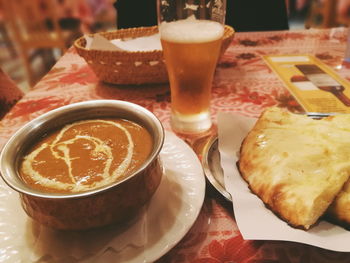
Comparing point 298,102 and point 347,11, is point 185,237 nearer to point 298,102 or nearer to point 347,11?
point 298,102

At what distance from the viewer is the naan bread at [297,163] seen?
0.72m

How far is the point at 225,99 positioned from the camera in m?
1.50

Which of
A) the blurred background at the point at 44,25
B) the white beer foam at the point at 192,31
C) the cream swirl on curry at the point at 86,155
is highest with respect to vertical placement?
the white beer foam at the point at 192,31

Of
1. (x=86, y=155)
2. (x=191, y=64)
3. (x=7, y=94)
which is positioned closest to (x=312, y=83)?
(x=191, y=64)

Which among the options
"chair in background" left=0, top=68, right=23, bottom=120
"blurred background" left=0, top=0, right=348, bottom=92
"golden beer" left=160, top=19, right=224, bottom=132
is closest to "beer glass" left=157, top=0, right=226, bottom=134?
"golden beer" left=160, top=19, right=224, bottom=132

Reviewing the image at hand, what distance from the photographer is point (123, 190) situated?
706mm

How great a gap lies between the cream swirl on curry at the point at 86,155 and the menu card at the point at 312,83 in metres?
0.84

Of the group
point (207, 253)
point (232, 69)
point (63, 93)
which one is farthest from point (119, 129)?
point (232, 69)

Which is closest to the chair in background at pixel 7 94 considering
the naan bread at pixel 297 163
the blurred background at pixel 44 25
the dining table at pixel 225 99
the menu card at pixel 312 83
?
the dining table at pixel 225 99

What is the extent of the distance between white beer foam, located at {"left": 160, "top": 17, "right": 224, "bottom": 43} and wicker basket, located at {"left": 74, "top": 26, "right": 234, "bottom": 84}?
11.7 inches

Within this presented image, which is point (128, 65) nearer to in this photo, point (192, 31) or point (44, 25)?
point (192, 31)

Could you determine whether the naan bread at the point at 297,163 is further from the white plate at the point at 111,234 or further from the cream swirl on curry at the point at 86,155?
the cream swirl on curry at the point at 86,155

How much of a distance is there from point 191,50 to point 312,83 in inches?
30.2

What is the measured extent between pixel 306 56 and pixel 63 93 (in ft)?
4.91
